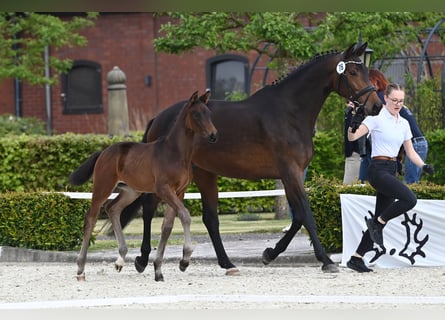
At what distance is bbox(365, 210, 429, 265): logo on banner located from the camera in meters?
13.3

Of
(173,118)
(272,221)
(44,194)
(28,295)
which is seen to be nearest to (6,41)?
(272,221)

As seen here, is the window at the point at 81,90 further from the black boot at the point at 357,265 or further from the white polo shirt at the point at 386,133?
the white polo shirt at the point at 386,133

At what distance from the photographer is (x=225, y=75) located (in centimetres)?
3453

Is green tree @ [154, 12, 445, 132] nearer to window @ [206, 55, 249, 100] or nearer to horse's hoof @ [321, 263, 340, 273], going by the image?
horse's hoof @ [321, 263, 340, 273]

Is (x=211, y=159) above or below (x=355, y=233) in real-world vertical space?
above

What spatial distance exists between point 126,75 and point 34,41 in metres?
3.71

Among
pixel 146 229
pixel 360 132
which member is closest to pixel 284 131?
pixel 360 132

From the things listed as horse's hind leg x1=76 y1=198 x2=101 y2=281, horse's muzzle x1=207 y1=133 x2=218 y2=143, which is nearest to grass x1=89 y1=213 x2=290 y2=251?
horse's hind leg x1=76 y1=198 x2=101 y2=281

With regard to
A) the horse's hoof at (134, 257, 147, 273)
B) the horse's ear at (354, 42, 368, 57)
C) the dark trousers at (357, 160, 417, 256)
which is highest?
the horse's ear at (354, 42, 368, 57)

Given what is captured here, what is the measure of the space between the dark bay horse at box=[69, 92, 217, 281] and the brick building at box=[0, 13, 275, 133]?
20426 millimetres

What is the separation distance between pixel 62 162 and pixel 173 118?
29.1 ft

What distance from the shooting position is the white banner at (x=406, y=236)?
13352 millimetres

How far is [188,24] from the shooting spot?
67.9 ft

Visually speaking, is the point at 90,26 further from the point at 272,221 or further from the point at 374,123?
the point at 374,123
